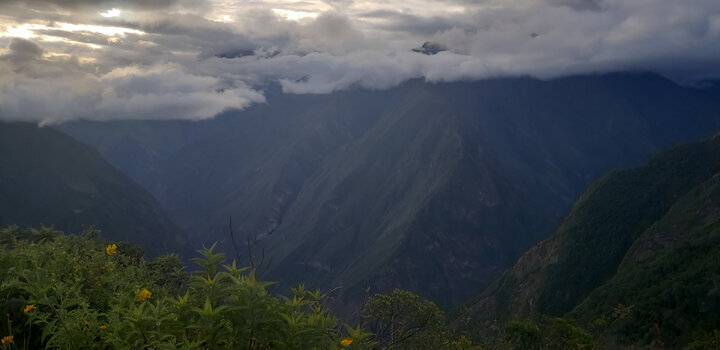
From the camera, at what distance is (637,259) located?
102 meters

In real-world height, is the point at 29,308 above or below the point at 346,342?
below

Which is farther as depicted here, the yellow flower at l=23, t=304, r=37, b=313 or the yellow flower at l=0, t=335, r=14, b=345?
the yellow flower at l=23, t=304, r=37, b=313

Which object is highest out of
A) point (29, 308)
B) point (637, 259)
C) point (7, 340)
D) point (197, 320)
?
point (197, 320)

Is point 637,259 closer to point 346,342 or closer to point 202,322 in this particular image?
point 346,342

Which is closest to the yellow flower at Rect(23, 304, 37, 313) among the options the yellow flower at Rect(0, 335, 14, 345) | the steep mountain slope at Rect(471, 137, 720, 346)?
the yellow flower at Rect(0, 335, 14, 345)

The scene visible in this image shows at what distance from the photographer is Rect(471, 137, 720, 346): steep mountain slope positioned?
66000mm

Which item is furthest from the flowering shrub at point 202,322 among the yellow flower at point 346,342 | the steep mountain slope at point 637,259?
the steep mountain slope at point 637,259

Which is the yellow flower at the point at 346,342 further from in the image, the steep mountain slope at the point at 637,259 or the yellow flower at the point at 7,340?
the steep mountain slope at the point at 637,259

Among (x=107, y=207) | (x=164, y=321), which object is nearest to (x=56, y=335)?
(x=164, y=321)

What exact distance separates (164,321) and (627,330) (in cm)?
6620

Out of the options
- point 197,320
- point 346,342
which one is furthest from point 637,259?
point 197,320

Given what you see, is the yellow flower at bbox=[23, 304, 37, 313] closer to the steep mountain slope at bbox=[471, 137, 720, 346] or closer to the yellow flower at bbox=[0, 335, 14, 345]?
the yellow flower at bbox=[0, 335, 14, 345]

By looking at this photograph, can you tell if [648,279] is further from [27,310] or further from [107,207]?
[107,207]

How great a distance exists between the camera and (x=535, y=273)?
130m
